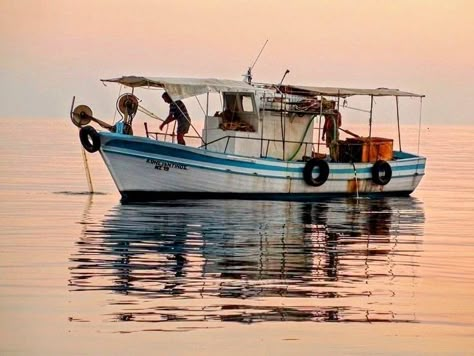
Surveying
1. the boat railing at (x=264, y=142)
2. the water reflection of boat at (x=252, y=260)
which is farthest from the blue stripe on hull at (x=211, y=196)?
the boat railing at (x=264, y=142)

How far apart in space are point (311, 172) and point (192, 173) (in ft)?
13.5

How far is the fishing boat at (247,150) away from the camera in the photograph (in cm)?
3603

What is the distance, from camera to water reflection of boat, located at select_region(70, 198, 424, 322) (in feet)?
59.1

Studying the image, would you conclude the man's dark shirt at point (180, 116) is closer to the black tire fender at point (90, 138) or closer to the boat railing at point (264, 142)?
the boat railing at point (264, 142)

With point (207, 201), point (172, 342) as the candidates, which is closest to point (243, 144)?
point (207, 201)

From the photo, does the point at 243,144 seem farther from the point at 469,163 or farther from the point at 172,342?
the point at 469,163

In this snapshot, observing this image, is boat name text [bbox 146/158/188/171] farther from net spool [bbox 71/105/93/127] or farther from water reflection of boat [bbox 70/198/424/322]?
net spool [bbox 71/105/93/127]

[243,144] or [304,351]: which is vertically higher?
[243,144]

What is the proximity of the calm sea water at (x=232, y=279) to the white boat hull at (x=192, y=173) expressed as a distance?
770 millimetres

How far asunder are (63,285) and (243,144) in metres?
18.8

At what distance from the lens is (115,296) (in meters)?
18.3

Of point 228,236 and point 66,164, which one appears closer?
point 228,236

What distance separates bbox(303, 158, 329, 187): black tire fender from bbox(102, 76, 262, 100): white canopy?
262 cm

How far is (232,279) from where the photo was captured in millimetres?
20453
